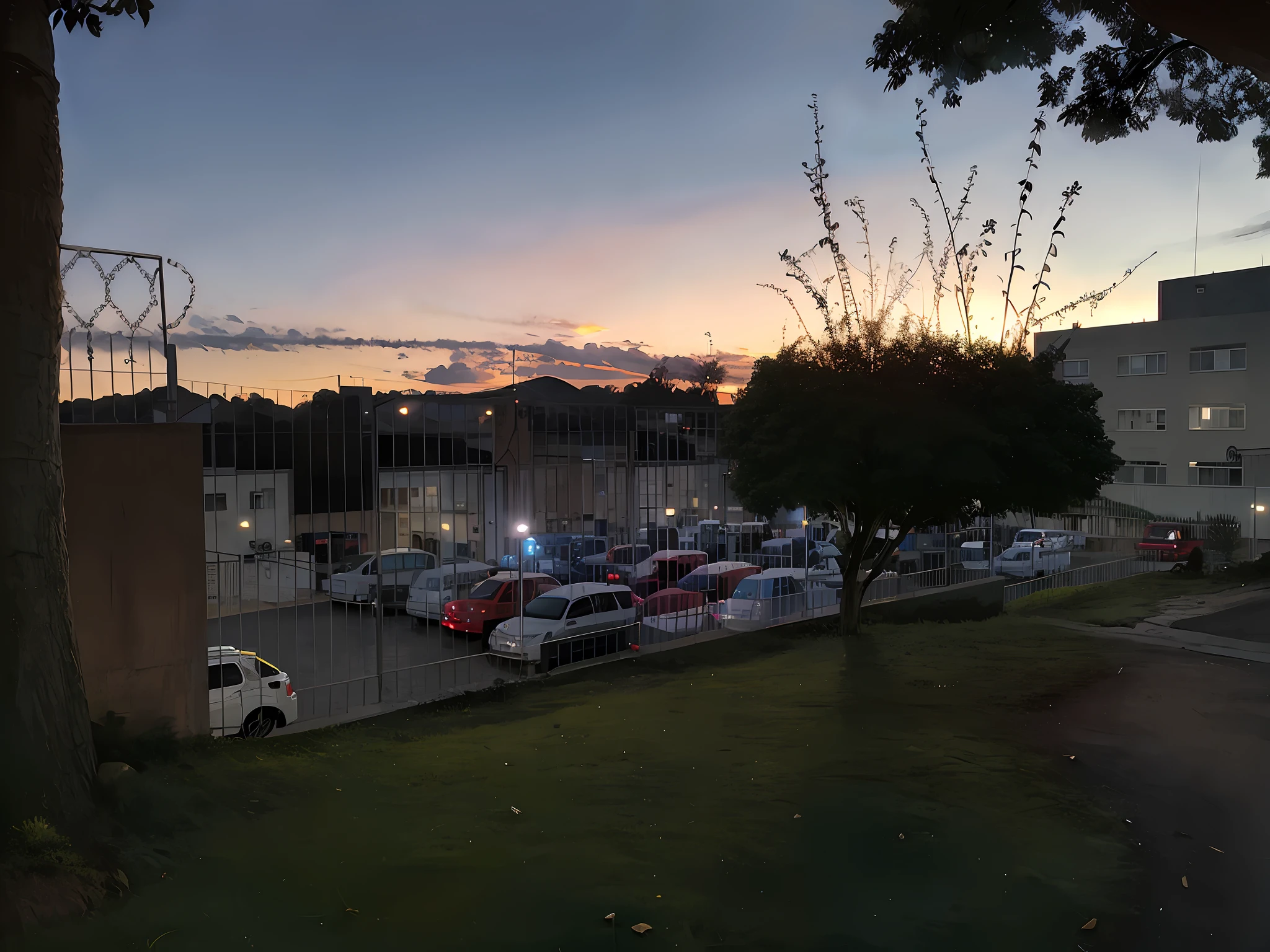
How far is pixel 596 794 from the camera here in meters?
7.72

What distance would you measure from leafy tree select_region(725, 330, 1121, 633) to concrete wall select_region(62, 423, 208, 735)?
10087 millimetres

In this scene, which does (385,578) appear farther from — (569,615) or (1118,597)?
(1118,597)

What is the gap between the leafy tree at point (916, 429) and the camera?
48.8 feet

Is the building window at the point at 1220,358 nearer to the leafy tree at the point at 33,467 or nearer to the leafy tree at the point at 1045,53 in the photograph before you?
the leafy tree at the point at 1045,53

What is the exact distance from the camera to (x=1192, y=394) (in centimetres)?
4034

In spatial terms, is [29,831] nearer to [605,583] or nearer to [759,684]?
[759,684]

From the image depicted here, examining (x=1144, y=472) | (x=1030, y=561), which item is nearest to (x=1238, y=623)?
(x=1030, y=561)

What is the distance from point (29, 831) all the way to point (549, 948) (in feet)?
10.1

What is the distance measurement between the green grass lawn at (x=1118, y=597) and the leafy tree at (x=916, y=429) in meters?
5.97

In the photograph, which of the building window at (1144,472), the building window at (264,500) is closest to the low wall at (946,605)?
the building window at (264,500)

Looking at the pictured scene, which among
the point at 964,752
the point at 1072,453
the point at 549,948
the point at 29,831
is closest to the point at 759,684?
the point at 964,752

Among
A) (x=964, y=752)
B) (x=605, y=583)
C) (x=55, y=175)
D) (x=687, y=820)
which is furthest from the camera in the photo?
(x=605, y=583)

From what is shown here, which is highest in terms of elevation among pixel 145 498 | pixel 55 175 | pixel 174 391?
pixel 55 175

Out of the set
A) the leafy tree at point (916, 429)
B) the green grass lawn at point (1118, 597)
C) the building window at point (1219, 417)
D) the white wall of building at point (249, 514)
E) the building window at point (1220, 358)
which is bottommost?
the green grass lawn at point (1118, 597)
